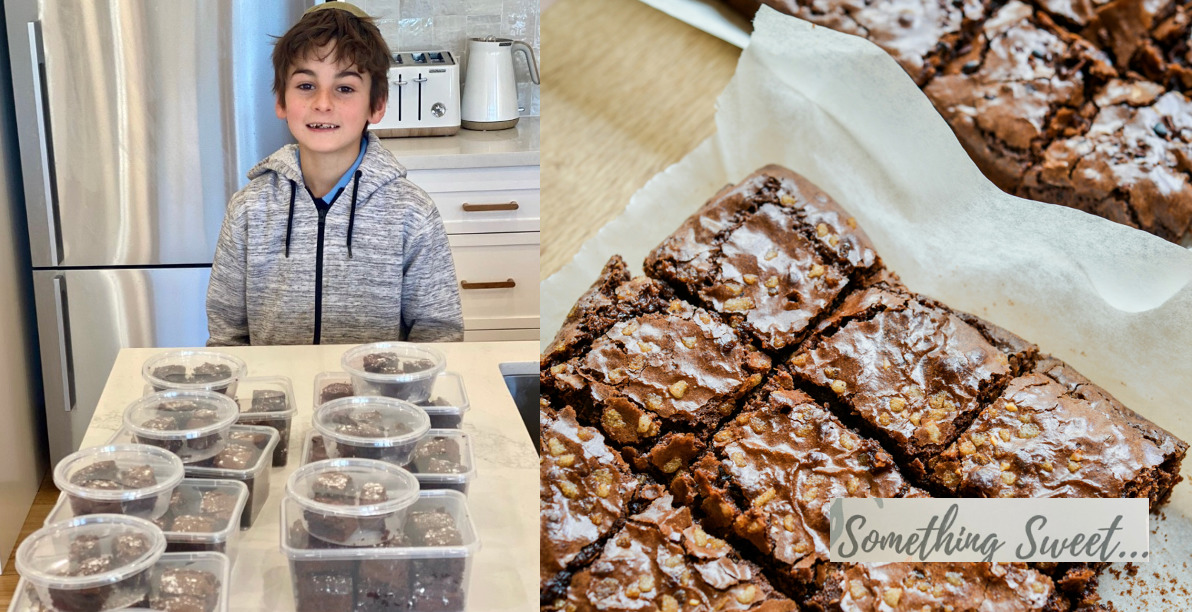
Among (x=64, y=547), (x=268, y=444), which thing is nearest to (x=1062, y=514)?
(x=268, y=444)

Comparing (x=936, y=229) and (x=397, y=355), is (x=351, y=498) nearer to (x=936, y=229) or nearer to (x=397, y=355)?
(x=397, y=355)

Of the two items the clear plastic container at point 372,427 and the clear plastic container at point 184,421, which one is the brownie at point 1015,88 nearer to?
the clear plastic container at point 372,427

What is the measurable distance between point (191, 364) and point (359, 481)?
0.14 metres

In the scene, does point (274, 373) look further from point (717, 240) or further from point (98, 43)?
point (717, 240)

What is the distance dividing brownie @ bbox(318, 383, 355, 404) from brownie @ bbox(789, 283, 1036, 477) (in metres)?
0.38

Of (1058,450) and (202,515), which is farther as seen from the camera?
(1058,450)

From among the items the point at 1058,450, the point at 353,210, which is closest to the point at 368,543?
the point at 353,210

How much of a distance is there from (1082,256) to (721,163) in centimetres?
36

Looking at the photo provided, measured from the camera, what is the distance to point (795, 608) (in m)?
0.72

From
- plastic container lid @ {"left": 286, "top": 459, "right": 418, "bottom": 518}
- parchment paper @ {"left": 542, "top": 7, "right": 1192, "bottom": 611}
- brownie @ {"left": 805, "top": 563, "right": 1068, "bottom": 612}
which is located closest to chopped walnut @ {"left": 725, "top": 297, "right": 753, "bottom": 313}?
parchment paper @ {"left": 542, "top": 7, "right": 1192, "bottom": 611}

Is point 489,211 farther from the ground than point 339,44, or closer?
closer

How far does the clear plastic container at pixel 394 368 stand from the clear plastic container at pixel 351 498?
6 centimetres

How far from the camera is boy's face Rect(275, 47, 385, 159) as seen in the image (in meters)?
0.57

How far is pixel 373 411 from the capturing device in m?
0.63
